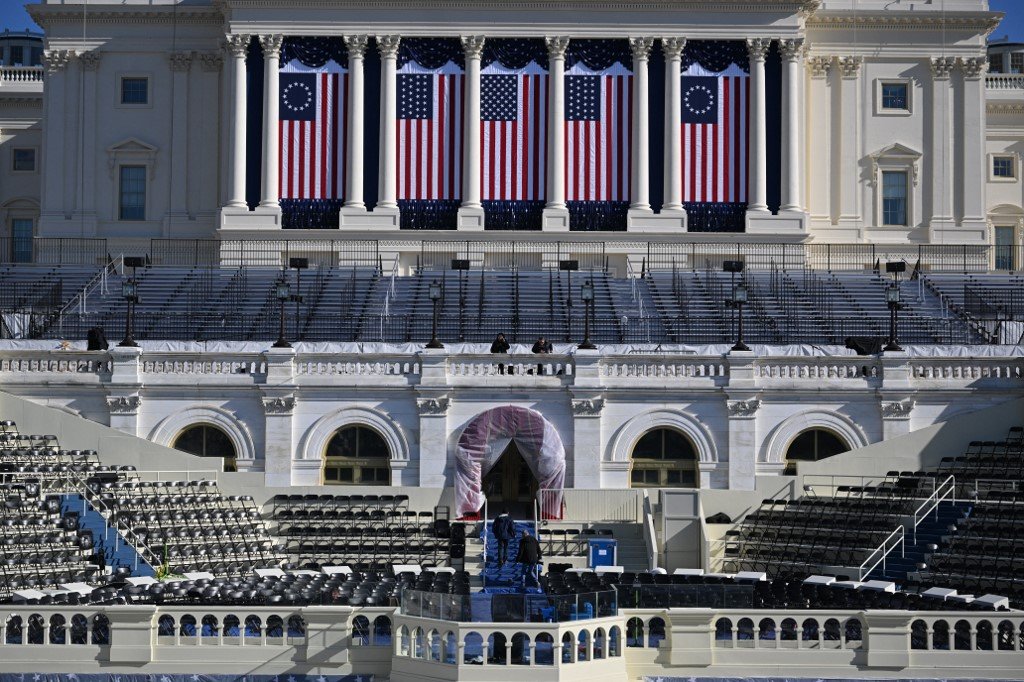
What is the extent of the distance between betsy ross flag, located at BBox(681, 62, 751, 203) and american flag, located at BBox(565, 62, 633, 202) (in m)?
2.58

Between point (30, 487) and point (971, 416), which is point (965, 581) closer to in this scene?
point (971, 416)

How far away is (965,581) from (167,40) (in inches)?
2136

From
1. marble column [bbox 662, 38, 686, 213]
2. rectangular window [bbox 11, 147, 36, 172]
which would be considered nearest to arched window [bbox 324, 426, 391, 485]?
marble column [bbox 662, 38, 686, 213]

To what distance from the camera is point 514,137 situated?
87750mm

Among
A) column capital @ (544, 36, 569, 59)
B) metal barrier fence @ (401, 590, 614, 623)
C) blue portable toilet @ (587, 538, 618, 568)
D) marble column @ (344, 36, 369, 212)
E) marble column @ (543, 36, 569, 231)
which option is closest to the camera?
metal barrier fence @ (401, 590, 614, 623)

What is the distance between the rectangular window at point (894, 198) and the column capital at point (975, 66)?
17.8ft

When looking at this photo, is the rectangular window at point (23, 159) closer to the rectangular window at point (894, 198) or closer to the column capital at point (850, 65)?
→ the column capital at point (850, 65)

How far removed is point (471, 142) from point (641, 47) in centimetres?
846

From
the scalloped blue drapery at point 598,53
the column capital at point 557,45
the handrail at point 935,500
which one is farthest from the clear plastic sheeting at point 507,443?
the scalloped blue drapery at point 598,53

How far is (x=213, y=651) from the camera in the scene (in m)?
35.8

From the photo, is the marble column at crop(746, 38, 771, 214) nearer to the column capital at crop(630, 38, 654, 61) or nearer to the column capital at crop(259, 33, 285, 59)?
the column capital at crop(630, 38, 654, 61)

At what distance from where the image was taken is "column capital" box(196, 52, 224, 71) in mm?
90250

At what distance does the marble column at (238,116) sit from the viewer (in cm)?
8712

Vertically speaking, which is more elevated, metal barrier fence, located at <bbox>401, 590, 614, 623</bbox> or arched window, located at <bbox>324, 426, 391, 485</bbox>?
arched window, located at <bbox>324, 426, 391, 485</bbox>
